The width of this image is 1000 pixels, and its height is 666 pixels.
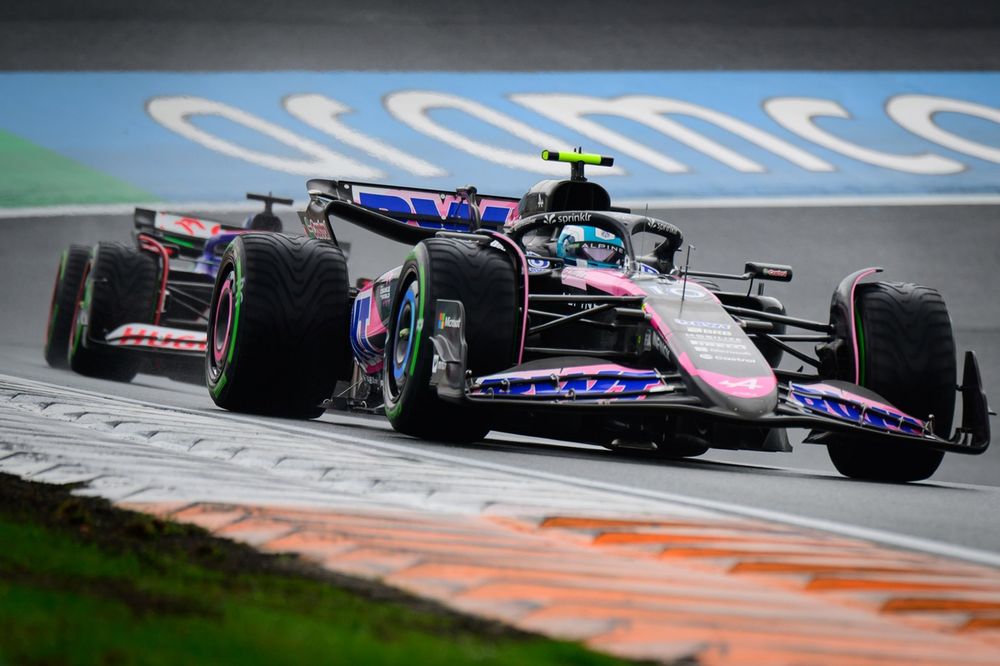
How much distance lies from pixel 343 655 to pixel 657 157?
17.4 m

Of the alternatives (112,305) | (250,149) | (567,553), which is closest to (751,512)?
(567,553)

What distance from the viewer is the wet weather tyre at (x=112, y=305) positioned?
519 inches

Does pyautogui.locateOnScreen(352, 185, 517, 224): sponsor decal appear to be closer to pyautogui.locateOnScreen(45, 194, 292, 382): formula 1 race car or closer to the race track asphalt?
the race track asphalt

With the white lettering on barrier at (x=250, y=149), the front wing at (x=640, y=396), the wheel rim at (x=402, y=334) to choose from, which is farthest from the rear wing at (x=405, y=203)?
the white lettering on barrier at (x=250, y=149)

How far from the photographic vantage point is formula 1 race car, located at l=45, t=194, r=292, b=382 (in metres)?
12.9

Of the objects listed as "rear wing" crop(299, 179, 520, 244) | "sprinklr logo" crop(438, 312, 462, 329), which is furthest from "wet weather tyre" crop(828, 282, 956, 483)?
"rear wing" crop(299, 179, 520, 244)

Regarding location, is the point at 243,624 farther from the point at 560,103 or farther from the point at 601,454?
the point at 560,103

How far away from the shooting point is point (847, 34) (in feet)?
72.4

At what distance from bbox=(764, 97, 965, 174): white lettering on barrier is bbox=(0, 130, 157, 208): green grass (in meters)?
9.04

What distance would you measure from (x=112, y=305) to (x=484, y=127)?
846cm

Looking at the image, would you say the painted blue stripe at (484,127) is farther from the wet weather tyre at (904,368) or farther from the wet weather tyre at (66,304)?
the wet weather tyre at (904,368)

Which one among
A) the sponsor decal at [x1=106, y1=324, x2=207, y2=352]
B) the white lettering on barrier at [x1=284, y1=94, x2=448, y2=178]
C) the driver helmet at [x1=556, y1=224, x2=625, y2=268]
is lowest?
the sponsor decal at [x1=106, y1=324, x2=207, y2=352]

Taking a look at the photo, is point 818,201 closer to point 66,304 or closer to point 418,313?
point 66,304

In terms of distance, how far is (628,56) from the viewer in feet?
73.1
